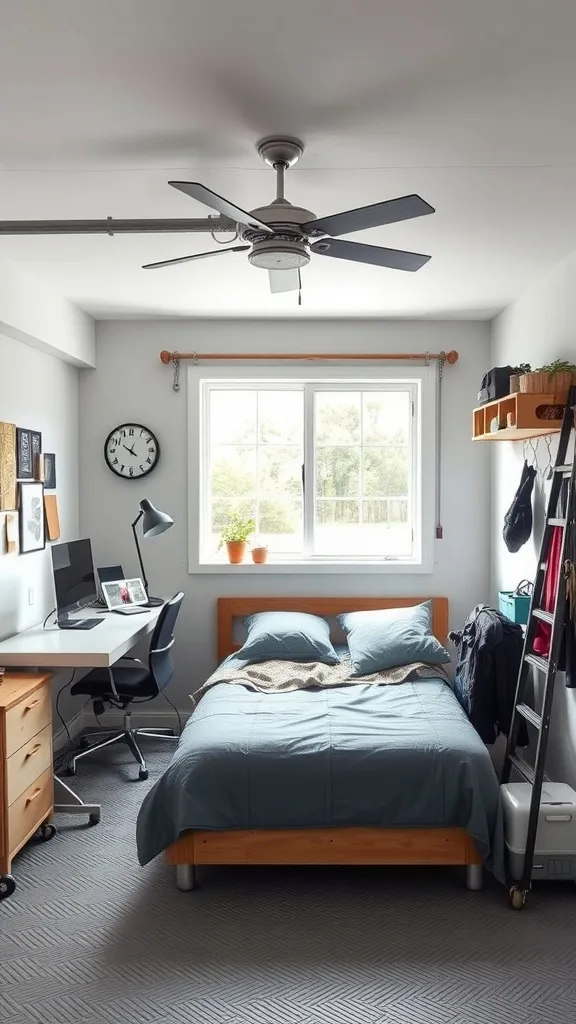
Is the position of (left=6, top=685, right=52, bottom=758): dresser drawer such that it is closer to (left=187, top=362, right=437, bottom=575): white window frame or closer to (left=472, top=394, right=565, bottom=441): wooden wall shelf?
(left=187, top=362, right=437, bottom=575): white window frame

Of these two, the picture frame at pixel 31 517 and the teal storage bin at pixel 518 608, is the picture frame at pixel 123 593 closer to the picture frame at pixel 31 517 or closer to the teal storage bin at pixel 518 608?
the picture frame at pixel 31 517

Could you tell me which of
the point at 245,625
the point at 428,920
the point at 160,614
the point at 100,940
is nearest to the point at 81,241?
the point at 160,614

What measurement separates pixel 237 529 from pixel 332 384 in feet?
3.57

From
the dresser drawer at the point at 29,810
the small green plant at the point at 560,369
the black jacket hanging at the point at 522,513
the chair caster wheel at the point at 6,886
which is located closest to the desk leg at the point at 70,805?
the dresser drawer at the point at 29,810

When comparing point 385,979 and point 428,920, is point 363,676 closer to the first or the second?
point 428,920

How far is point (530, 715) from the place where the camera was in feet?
10.4

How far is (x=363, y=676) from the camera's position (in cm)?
405

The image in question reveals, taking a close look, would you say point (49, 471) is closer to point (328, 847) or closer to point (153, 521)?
point (153, 521)

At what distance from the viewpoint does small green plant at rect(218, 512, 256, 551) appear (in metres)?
4.93

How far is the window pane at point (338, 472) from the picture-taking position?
16.5ft

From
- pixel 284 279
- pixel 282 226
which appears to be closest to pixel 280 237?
pixel 282 226

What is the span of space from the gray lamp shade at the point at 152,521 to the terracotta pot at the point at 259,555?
57cm

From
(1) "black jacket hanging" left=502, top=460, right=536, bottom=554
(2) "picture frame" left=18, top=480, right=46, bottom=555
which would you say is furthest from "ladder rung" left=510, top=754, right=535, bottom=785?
(2) "picture frame" left=18, top=480, right=46, bottom=555

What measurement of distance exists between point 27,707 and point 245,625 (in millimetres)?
1722
